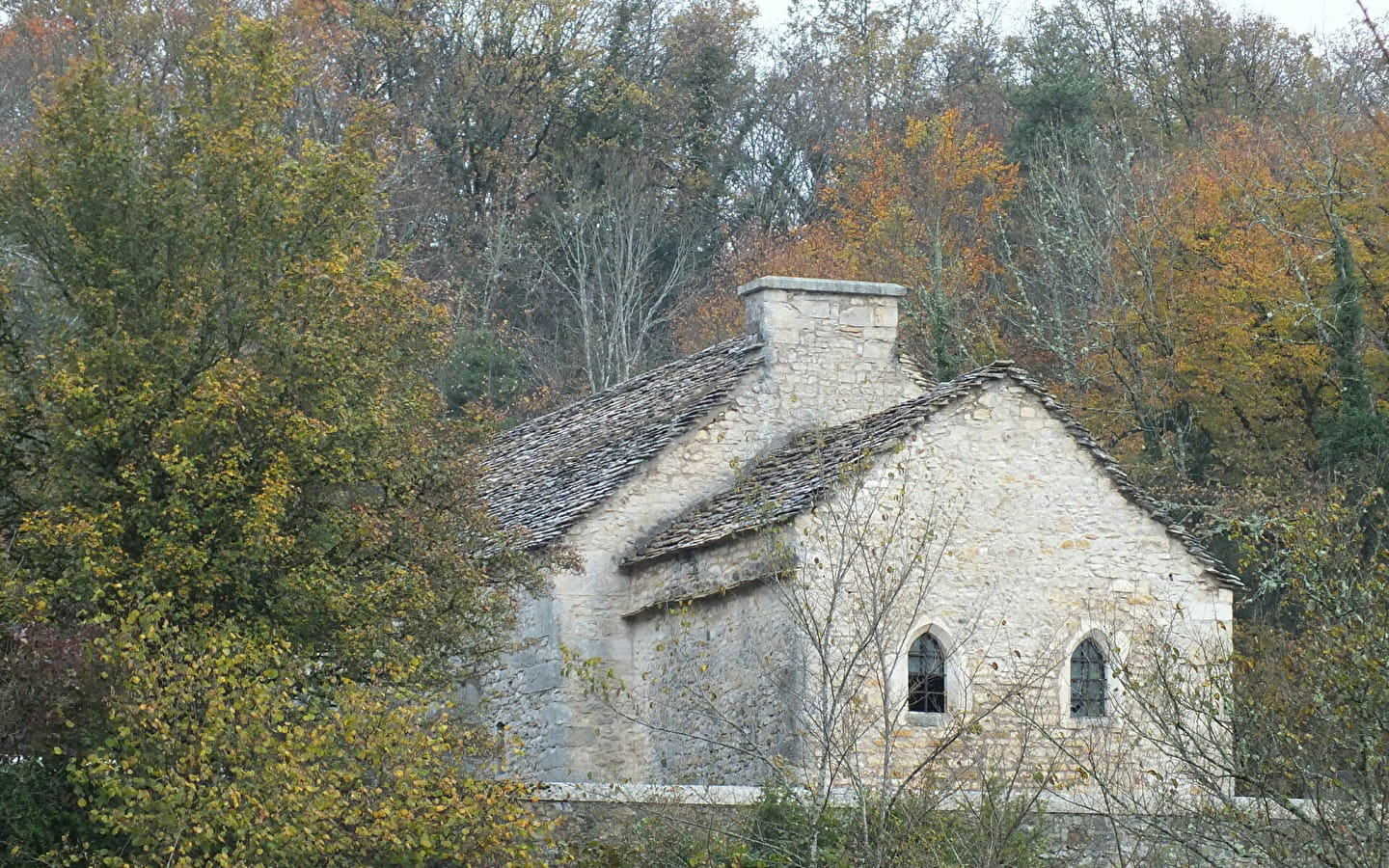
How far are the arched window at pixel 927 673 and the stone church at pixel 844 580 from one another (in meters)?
0.02

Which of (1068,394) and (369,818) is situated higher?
(1068,394)

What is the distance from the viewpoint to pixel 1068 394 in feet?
113

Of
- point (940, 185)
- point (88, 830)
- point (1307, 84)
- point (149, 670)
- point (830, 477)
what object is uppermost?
point (1307, 84)

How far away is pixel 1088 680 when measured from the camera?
1880 cm

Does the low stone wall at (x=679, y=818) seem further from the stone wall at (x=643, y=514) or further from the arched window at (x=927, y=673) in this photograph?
the stone wall at (x=643, y=514)

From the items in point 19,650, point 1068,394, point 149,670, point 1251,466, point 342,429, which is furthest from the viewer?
point 1068,394

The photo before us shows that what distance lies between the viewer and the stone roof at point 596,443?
67.9ft

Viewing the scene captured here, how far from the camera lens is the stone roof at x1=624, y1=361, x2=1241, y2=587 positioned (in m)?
18.0

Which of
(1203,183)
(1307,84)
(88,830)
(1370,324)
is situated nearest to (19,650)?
(88,830)

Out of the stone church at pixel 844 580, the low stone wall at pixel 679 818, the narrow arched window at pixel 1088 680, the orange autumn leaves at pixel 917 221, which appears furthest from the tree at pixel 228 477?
the orange autumn leaves at pixel 917 221

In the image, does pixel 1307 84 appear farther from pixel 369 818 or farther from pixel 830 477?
pixel 369 818

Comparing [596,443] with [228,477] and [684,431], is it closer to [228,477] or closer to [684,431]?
[684,431]

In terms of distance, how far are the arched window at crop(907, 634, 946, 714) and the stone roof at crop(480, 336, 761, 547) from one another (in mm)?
3979

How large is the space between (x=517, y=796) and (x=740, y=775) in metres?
4.29
